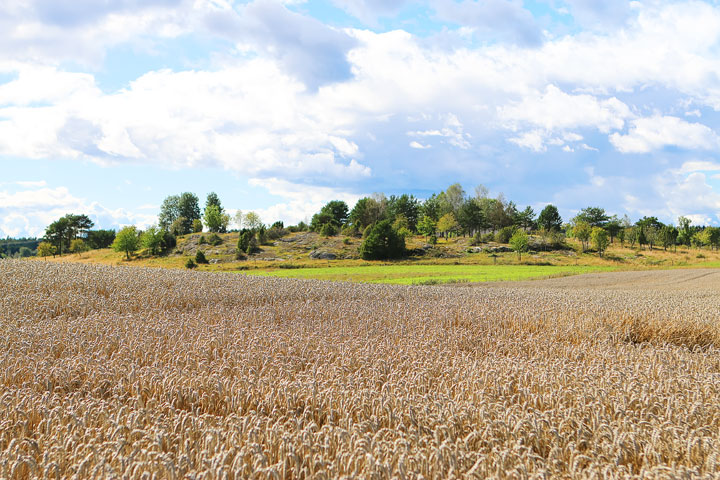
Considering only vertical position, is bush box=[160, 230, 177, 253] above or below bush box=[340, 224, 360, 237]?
below

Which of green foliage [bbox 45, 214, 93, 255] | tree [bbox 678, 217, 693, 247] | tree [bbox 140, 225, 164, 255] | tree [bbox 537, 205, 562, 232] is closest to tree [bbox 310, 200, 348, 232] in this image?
tree [bbox 140, 225, 164, 255]

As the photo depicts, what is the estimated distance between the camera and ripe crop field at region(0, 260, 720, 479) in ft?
10.00

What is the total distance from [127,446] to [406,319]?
6.30 metres

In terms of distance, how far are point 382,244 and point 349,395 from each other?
61771 millimetres

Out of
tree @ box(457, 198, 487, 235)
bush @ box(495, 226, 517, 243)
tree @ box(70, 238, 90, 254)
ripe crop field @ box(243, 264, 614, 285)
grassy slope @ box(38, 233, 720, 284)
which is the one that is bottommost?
ripe crop field @ box(243, 264, 614, 285)

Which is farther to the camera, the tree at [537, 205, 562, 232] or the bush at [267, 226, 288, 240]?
the tree at [537, 205, 562, 232]

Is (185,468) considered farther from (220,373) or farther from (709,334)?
(709,334)

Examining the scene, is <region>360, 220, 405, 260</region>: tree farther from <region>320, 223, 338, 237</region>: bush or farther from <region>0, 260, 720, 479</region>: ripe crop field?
<region>0, 260, 720, 479</region>: ripe crop field

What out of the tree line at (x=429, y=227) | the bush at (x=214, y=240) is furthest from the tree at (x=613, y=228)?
the bush at (x=214, y=240)

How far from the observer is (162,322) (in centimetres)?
800

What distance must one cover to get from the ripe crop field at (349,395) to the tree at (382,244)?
55.5 metres

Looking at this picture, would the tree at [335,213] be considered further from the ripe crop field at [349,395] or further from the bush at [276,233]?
the ripe crop field at [349,395]

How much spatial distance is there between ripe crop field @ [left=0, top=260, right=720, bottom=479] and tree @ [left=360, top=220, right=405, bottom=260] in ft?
182

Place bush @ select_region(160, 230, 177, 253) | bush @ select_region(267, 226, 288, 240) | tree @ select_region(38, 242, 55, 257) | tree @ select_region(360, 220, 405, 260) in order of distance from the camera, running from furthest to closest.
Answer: tree @ select_region(38, 242, 55, 257) → bush @ select_region(267, 226, 288, 240) → bush @ select_region(160, 230, 177, 253) → tree @ select_region(360, 220, 405, 260)
